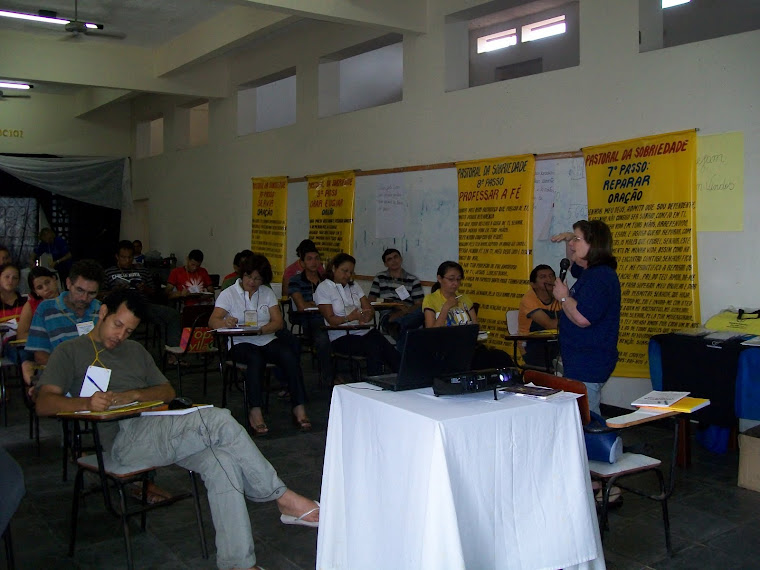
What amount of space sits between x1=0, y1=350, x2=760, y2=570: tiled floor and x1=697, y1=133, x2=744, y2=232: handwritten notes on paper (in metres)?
1.45

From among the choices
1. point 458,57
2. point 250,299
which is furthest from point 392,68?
point 250,299

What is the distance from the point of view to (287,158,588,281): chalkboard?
5.61 m

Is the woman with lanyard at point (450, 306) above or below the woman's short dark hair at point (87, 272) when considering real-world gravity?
below

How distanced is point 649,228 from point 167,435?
351 cm

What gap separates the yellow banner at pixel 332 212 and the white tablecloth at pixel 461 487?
17.4 feet

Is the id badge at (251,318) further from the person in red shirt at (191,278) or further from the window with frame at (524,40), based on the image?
the window with frame at (524,40)

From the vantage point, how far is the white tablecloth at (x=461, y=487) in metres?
2.25

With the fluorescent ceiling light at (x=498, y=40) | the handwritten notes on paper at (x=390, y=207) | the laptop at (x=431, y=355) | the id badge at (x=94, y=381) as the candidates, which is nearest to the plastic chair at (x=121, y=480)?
the id badge at (x=94, y=381)

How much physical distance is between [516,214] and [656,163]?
1278mm

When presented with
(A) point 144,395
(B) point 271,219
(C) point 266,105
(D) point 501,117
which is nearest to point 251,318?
(A) point 144,395

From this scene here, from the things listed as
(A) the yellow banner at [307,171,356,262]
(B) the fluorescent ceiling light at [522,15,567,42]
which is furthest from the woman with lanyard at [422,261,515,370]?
(B) the fluorescent ceiling light at [522,15,567,42]

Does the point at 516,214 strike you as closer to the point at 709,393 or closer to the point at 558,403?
the point at 709,393

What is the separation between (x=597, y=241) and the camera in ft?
11.1

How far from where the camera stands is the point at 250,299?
17.5ft
